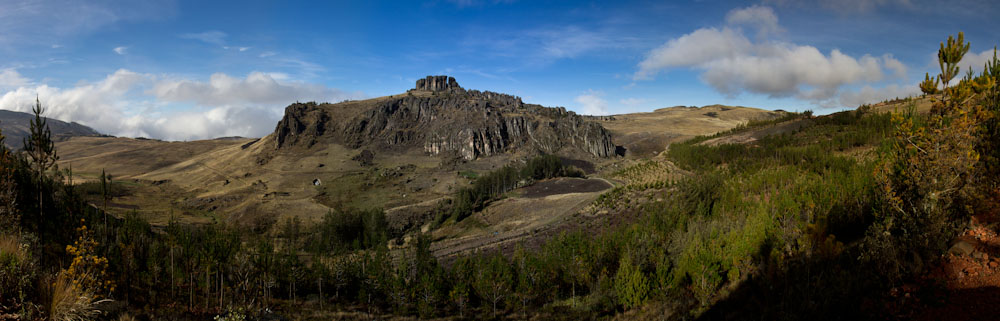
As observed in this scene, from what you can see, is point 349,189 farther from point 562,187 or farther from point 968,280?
point 968,280

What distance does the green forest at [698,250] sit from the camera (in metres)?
10.4

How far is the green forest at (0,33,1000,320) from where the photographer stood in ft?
34.0

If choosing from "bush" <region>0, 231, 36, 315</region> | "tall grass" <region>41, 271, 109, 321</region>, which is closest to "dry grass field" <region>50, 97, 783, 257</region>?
"tall grass" <region>41, 271, 109, 321</region>

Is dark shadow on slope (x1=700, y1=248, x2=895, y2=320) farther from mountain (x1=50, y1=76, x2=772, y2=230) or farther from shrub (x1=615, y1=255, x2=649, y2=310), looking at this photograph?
mountain (x1=50, y1=76, x2=772, y2=230)

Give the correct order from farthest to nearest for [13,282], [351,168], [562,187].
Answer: [351,168]
[562,187]
[13,282]

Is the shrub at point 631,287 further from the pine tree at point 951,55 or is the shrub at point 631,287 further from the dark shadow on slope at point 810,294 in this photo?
the pine tree at point 951,55

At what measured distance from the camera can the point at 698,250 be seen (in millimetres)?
23125

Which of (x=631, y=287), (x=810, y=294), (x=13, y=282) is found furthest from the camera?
(x=631, y=287)

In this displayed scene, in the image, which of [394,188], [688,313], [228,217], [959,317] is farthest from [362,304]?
[394,188]

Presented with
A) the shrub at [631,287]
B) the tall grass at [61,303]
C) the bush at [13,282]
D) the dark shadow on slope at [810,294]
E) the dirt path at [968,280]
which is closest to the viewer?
the bush at [13,282]

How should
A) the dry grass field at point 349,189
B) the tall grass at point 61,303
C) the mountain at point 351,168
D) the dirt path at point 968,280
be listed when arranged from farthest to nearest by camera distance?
the mountain at point 351,168
the dry grass field at point 349,189
the dirt path at point 968,280
the tall grass at point 61,303

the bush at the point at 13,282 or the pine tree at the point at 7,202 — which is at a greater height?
the pine tree at the point at 7,202

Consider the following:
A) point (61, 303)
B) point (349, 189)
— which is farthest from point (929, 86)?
point (349, 189)

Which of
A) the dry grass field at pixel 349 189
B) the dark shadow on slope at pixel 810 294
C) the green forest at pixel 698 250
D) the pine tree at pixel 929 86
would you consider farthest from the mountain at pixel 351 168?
the pine tree at pixel 929 86
